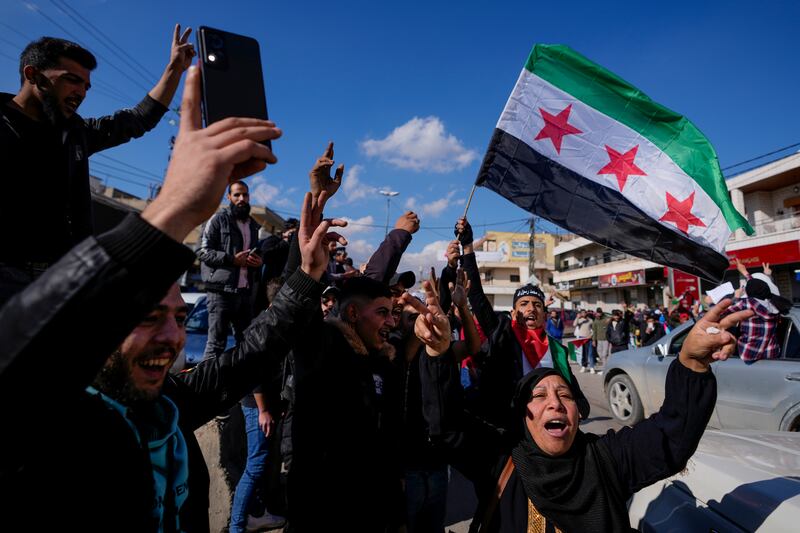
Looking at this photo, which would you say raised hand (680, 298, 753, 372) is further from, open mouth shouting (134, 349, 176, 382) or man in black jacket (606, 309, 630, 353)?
man in black jacket (606, 309, 630, 353)

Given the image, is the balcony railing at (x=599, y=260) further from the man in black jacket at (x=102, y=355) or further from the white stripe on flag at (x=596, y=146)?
the man in black jacket at (x=102, y=355)

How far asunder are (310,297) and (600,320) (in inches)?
598

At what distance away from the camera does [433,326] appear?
2.15m

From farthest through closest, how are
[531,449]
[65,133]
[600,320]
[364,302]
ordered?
[600,320] < [364,302] < [531,449] < [65,133]

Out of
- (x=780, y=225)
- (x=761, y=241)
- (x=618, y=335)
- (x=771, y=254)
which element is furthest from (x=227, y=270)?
(x=780, y=225)

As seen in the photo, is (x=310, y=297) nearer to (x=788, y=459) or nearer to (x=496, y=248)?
(x=788, y=459)

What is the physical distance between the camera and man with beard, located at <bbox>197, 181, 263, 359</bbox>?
12.4ft

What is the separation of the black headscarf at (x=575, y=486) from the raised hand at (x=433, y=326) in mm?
666

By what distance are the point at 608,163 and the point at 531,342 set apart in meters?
1.99

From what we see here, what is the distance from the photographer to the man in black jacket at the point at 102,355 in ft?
2.04

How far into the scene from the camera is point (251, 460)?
10.2ft

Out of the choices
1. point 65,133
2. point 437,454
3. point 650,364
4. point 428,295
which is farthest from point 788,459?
point 650,364

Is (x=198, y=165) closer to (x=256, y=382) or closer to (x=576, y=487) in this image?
(x=256, y=382)

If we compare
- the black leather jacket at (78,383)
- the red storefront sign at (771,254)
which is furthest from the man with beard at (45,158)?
the red storefront sign at (771,254)
